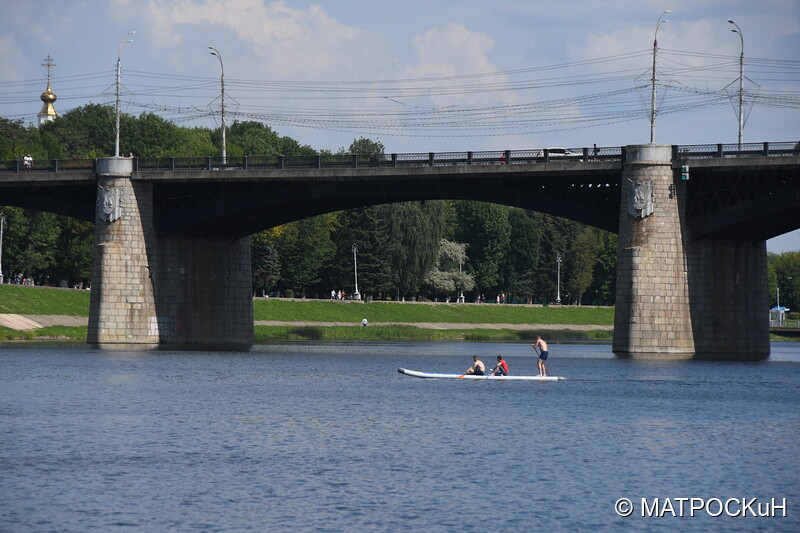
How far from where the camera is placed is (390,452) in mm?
41344

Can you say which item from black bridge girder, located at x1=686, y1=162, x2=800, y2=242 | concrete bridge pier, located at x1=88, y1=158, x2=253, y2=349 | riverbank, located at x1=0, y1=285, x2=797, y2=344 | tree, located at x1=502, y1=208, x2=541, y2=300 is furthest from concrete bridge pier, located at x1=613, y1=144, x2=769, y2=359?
tree, located at x1=502, y1=208, x2=541, y2=300

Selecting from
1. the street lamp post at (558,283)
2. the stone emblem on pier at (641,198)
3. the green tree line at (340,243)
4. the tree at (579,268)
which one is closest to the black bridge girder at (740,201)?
the stone emblem on pier at (641,198)

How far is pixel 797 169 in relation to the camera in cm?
7994

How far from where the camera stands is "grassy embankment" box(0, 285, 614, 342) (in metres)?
118

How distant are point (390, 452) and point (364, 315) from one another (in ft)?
344

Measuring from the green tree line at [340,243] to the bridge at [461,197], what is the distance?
31.9m

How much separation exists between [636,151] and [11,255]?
7461 centimetres

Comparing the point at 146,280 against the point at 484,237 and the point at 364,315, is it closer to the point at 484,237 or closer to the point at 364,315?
the point at 364,315

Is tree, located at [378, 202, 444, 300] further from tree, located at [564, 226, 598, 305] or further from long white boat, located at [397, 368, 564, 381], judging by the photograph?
long white boat, located at [397, 368, 564, 381]

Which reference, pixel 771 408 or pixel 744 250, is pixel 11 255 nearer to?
pixel 744 250

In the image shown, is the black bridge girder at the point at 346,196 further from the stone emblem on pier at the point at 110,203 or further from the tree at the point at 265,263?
the tree at the point at 265,263

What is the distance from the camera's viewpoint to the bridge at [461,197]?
84.7 m

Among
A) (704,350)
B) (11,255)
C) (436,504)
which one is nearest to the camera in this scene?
(436,504)

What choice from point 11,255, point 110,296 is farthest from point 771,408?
point 11,255
